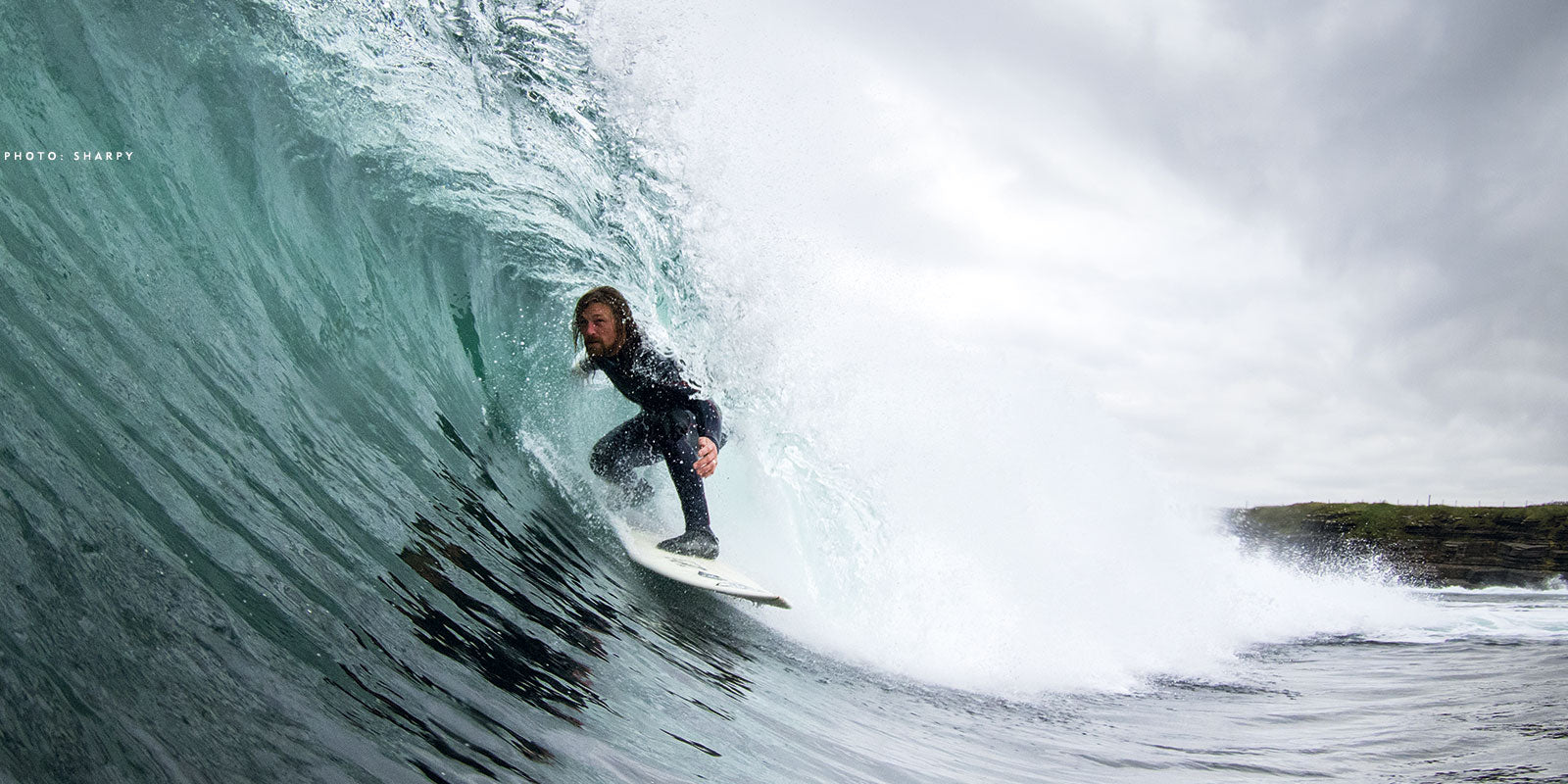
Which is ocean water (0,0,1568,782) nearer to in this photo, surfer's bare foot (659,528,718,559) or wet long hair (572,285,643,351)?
surfer's bare foot (659,528,718,559)

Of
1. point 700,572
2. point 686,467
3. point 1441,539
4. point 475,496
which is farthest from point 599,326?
point 1441,539

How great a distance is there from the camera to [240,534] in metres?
2.43

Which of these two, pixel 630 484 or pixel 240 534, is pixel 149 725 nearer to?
pixel 240 534

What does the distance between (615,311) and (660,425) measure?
73 cm

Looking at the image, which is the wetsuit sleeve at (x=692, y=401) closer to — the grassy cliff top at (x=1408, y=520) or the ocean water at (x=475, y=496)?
the ocean water at (x=475, y=496)

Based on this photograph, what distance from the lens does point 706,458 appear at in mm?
4770

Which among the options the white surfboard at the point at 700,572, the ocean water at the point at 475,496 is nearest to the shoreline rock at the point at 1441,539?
the ocean water at the point at 475,496

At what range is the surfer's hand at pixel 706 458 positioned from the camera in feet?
15.6

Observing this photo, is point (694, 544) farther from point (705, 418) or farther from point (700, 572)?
point (705, 418)

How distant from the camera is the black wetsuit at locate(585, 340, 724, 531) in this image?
4902 millimetres

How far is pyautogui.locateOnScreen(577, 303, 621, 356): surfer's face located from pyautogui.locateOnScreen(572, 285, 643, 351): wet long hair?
0.01 metres

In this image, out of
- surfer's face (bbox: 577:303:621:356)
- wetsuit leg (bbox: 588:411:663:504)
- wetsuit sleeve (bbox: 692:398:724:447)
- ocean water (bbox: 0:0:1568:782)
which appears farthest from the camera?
wetsuit leg (bbox: 588:411:663:504)

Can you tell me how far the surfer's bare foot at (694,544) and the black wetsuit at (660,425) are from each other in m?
0.04

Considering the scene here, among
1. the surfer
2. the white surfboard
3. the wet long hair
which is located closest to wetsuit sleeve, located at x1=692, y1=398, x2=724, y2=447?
the surfer
